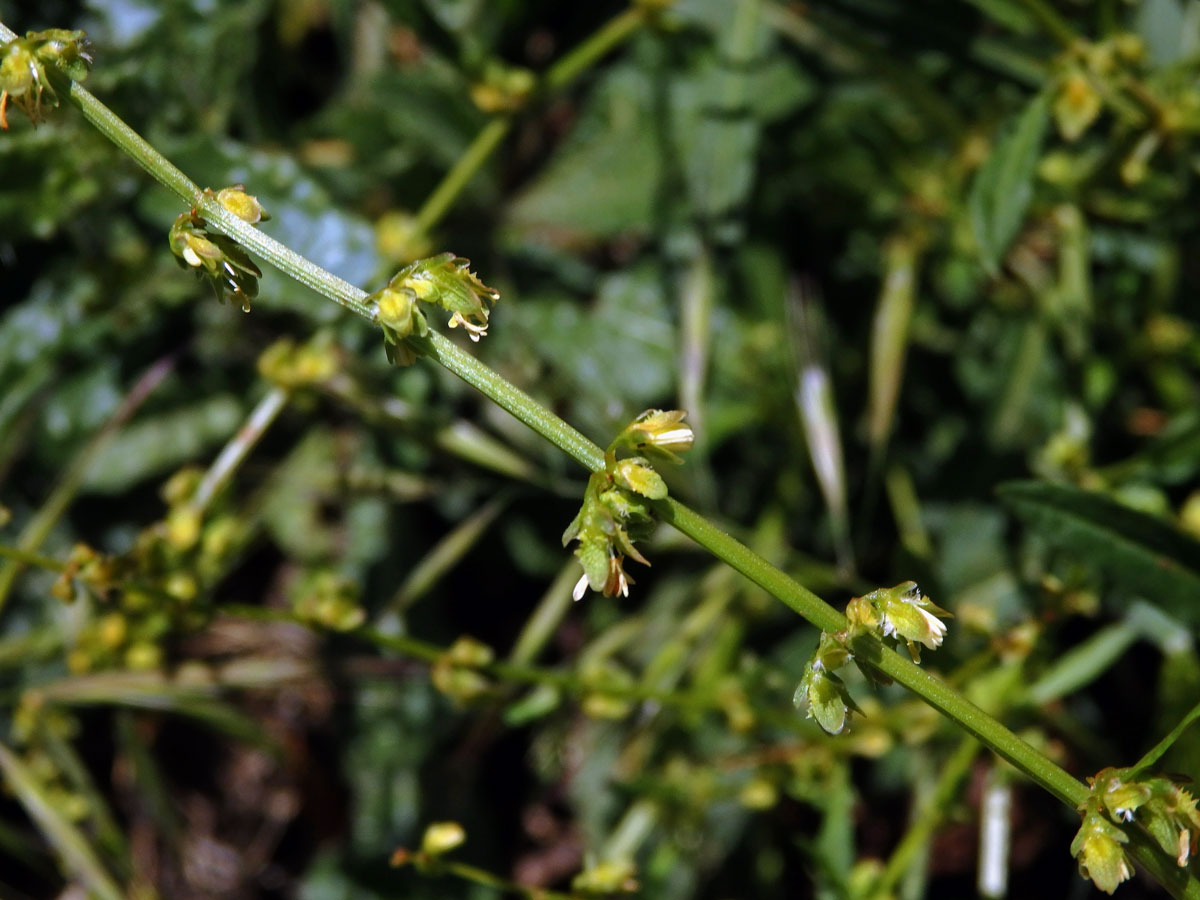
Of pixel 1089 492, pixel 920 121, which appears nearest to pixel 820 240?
pixel 920 121

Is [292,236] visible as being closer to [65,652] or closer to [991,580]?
[65,652]

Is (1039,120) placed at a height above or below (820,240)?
below

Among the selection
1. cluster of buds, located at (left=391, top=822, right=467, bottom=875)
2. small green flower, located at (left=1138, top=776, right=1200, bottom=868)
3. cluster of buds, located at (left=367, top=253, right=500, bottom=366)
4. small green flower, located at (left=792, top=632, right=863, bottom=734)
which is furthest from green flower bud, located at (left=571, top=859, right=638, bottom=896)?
cluster of buds, located at (left=367, top=253, right=500, bottom=366)

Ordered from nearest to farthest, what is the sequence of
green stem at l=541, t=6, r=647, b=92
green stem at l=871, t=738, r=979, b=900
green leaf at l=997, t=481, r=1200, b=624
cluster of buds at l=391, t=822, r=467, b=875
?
1. cluster of buds at l=391, t=822, r=467, b=875
2. green leaf at l=997, t=481, r=1200, b=624
3. green stem at l=871, t=738, r=979, b=900
4. green stem at l=541, t=6, r=647, b=92

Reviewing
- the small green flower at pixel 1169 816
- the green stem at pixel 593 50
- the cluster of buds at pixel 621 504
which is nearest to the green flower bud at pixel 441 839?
the cluster of buds at pixel 621 504

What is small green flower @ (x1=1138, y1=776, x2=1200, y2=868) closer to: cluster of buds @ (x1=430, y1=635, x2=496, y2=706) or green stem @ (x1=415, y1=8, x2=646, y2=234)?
cluster of buds @ (x1=430, y1=635, x2=496, y2=706)

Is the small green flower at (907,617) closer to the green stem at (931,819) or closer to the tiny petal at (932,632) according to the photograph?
the tiny petal at (932,632)

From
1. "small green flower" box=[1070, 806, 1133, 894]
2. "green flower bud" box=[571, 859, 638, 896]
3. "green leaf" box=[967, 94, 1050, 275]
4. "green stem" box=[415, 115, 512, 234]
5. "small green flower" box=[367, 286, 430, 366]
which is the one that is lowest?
"small green flower" box=[1070, 806, 1133, 894]
